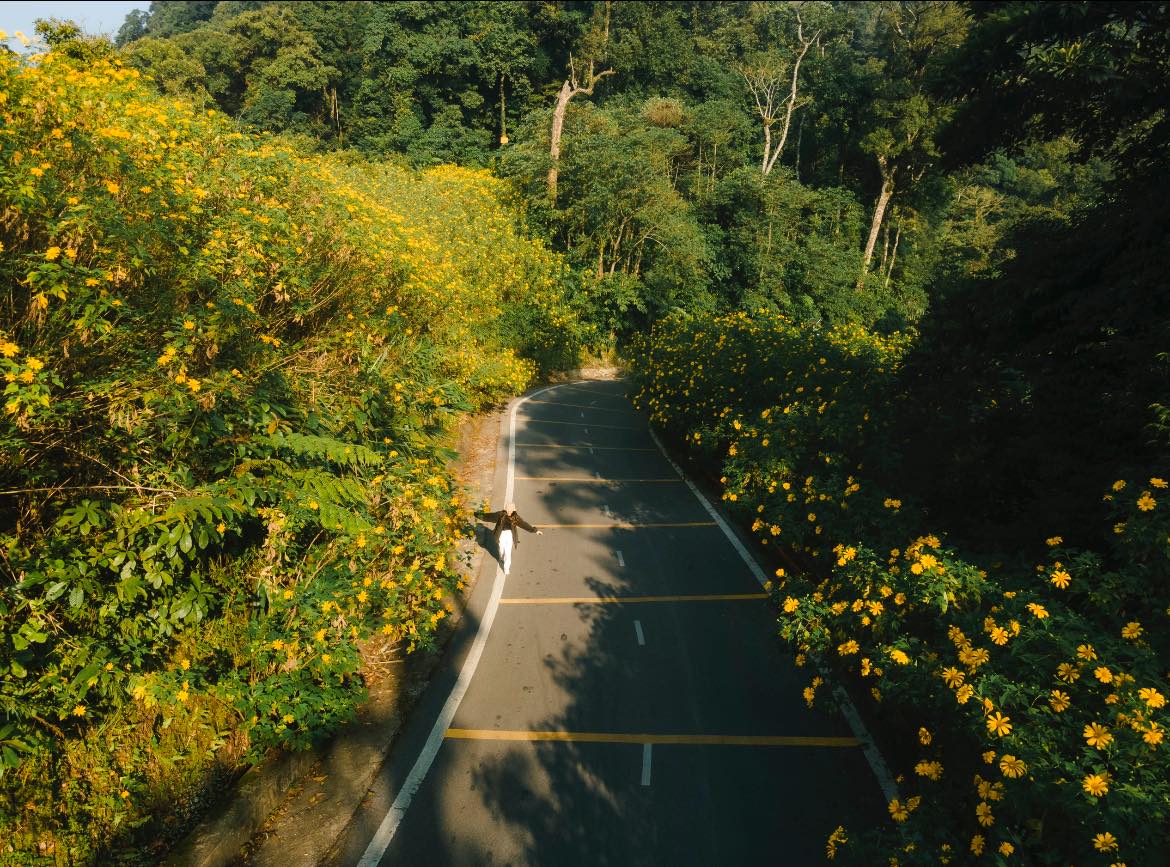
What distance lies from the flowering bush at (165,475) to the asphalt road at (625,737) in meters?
1.19

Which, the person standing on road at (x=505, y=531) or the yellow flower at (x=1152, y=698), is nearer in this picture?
the yellow flower at (x=1152, y=698)

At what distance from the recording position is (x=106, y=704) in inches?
199

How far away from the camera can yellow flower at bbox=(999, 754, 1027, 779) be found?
3.45m

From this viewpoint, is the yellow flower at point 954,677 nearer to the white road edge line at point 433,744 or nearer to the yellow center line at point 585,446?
the white road edge line at point 433,744

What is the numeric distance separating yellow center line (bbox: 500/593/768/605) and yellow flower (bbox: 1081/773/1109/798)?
6459 millimetres

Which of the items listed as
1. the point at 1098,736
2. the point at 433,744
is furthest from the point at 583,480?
the point at 1098,736

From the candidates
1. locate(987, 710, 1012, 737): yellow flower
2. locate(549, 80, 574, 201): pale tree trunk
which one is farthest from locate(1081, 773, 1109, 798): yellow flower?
locate(549, 80, 574, 201): pale tree trunk

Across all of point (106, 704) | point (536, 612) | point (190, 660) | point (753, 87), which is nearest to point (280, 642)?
point (190, 660)

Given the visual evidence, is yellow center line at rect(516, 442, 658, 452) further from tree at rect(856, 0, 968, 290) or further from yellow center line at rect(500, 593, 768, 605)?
tree at rect(856, 0, 968, 290)

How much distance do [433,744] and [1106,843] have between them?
551cm

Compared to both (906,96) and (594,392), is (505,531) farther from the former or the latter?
(906,96)

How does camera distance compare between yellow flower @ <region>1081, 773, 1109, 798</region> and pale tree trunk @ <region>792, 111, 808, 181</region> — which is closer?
yellow flower @ <region>1081, 773, 1109, 798</region>

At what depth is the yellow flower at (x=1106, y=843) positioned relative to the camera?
3.04 metres

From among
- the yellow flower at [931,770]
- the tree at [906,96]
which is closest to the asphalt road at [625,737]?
the yellow flower at [931,770]
